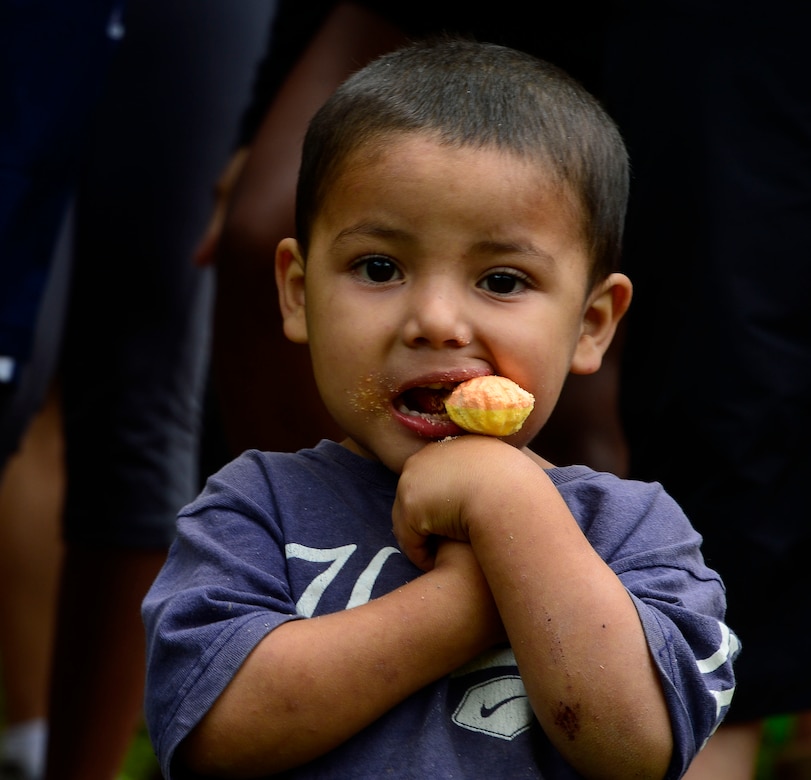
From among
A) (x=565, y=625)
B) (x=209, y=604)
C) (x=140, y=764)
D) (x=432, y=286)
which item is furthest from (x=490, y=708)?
(x=140, y=764)

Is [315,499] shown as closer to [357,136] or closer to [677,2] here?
[357,136]

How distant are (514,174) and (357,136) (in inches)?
7.8

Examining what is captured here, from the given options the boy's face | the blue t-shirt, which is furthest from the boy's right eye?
the blue t-shirt

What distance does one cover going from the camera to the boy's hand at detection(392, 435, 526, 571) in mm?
1436

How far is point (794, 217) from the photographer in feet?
6.47

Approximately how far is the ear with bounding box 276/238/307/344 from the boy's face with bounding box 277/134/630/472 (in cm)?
11

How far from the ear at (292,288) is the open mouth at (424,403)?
22 cm

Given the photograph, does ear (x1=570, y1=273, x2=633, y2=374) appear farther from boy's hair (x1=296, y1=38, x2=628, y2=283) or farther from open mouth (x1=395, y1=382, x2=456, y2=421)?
open mouth (x1=395, y1=382, x2=456, y2=421)

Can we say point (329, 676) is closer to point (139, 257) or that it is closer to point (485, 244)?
point (485, 244)

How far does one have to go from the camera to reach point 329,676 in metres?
1.38

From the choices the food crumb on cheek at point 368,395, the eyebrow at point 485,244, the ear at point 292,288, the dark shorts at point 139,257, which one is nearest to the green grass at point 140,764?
the dark shorts at point 139,257

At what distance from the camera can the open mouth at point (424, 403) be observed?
154 cm

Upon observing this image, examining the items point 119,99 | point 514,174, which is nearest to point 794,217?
point 514,174

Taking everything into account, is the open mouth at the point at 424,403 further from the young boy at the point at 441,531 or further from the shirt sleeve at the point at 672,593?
the shirt sleeve at the point at 672,593
